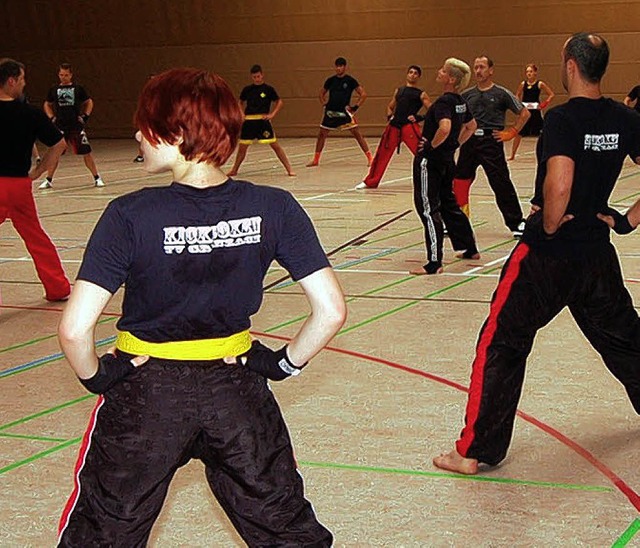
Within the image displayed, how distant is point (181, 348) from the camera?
9.14ft

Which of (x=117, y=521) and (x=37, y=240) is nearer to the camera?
(x=117, y=521)

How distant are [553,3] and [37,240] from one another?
20746mm

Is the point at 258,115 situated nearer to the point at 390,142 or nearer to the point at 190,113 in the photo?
the point at 390,142

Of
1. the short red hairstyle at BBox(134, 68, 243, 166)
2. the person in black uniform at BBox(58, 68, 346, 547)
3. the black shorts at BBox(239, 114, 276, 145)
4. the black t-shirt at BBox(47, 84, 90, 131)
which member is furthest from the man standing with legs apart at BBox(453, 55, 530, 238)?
the black t-shirt at BBox(47, 84, 90, 131)

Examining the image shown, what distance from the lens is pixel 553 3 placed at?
87.2 ft

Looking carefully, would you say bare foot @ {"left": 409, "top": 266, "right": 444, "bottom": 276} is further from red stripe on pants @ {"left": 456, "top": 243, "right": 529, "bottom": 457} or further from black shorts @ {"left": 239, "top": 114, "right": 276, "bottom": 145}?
black shorts @ {"left": 239, "top": 114, "right": 276, "bottom": 145}

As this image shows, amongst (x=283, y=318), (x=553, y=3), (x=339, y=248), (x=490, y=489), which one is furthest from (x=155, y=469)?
(x=553, y=3)

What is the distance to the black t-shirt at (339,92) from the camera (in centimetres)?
1958

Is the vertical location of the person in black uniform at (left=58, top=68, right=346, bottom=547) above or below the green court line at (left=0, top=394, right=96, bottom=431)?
above

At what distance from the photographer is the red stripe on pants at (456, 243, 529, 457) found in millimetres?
4562

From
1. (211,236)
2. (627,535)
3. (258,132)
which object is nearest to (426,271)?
(627,535)

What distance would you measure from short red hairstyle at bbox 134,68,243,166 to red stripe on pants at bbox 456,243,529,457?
2164mm

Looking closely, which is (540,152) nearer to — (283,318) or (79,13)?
(283,318)

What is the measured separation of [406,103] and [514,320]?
1002cm
